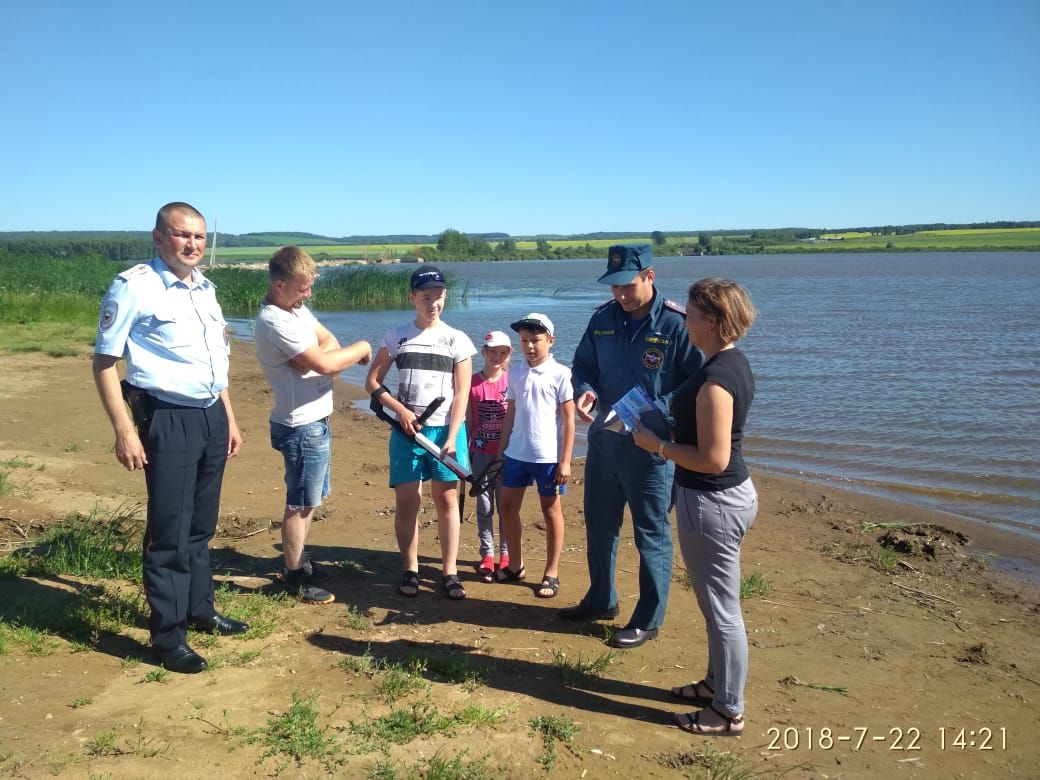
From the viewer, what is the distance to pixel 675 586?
5383 mm

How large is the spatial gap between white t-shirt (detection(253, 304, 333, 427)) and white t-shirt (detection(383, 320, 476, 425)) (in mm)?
446

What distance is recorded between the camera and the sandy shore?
3.26 meters

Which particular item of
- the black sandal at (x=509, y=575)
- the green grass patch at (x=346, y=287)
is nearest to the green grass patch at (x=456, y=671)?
the black sandal at (x=509, y=575)

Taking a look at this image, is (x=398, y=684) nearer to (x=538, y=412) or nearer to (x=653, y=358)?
(x=538, y=412)

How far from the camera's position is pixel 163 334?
3689 millimetres

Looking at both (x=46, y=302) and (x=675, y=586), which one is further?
(x=46, y=302)

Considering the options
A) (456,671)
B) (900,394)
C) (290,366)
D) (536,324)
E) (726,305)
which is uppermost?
(726,305)

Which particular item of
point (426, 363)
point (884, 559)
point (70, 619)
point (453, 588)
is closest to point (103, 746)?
point (70, 619)

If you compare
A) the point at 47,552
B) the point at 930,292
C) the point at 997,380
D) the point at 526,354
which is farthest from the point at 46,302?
the point at 930,292

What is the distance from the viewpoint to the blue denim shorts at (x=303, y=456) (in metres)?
4.57

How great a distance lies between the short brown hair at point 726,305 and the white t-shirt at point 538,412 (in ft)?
5.55

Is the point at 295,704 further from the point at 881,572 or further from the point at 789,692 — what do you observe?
the point at 881,572

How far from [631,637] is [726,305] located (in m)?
2.04

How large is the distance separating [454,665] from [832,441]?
8527 mm
